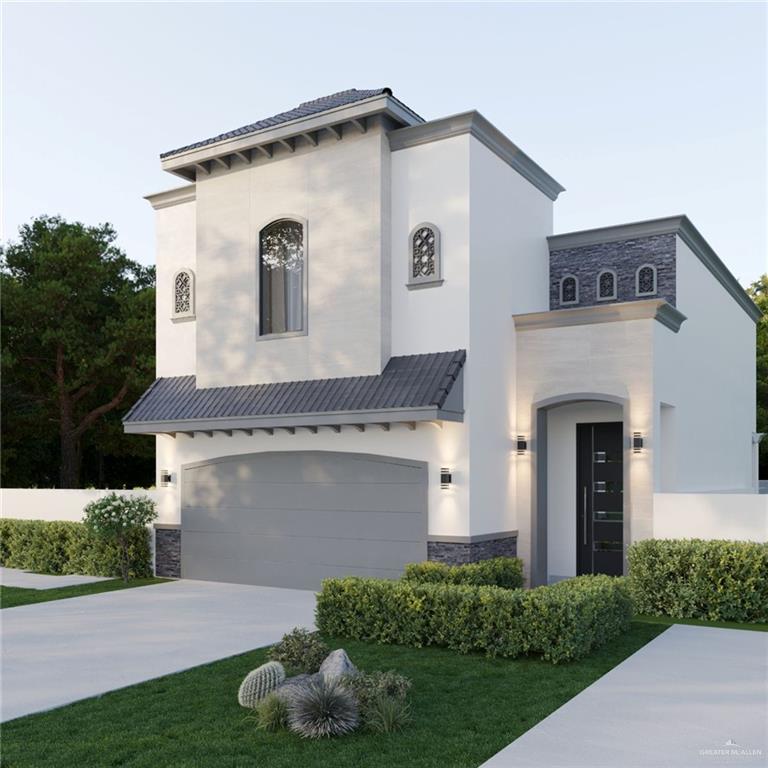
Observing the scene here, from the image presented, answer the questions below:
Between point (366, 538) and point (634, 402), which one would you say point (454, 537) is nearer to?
point (366, 538)

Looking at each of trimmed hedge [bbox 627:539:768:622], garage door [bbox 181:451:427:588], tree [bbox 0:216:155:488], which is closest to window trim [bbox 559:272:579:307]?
garage door [bbox 181:451:427:588]

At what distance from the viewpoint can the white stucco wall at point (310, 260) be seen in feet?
44.3

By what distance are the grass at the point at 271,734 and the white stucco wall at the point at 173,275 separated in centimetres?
891

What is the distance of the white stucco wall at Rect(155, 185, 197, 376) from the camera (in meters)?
16.3

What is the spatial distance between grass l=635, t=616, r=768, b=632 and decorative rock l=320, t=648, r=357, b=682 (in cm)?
524

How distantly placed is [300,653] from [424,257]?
737 cm

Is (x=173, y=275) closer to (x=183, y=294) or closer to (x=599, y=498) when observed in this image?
(x=183, y=294)

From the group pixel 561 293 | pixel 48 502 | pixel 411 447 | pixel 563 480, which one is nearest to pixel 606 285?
pixel 561 293

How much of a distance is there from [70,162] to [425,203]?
7617mm

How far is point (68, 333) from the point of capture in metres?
27.1

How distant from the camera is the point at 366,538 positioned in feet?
44.1

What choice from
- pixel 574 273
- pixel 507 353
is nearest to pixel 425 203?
pixel 507 353

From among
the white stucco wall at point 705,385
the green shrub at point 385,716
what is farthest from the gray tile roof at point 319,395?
the green shrub at point 385,716

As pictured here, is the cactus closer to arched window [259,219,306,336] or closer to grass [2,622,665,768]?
grass [2,622,665,768]
